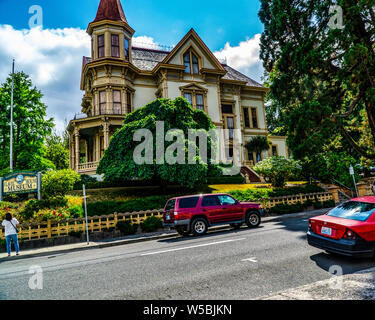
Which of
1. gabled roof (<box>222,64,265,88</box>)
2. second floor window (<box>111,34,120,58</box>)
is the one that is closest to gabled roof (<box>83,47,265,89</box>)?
gabled roof (<box>222,64,265,88</box>)

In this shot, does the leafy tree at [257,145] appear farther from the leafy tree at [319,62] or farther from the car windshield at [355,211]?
the car windshield at [355,211]

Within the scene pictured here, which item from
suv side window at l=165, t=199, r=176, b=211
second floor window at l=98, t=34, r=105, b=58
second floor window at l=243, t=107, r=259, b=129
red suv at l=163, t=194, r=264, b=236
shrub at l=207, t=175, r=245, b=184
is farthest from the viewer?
second floor window at l=243, t=107, r=259, b=129

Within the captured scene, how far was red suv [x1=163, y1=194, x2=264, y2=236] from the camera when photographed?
36.9 feet

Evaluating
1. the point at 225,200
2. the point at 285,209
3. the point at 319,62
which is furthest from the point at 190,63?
the point at 225,200

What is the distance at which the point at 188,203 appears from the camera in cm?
1153

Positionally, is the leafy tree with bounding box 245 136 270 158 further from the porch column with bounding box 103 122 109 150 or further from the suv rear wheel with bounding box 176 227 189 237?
the suv rear wheel with bounding box 176 227 189 237

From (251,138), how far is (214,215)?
24725 mm

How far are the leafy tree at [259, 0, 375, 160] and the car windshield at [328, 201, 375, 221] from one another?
1048cm

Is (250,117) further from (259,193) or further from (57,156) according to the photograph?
(57,156)

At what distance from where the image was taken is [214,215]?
11719mm

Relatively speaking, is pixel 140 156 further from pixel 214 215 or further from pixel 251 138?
pixel 251 138
